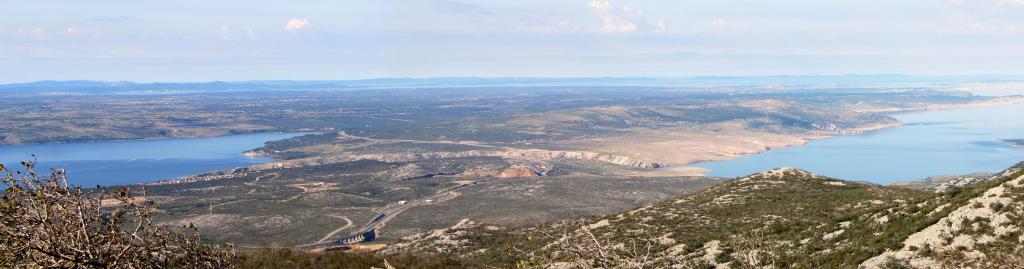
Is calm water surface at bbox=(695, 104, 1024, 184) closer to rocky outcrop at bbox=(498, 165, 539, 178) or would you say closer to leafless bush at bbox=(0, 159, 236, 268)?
rocky outcrop at bbox=(498, 165, 539, 178)

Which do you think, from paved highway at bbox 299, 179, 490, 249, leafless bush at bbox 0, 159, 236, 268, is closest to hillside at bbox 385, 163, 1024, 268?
leafless bush at bbox 0, 159, 236, 268

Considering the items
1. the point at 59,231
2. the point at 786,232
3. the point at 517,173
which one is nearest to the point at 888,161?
the point at 517,173

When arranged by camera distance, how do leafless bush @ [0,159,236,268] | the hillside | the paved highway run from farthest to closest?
the paved highway < the hillside < leafless bush @ [0,159,236,268]

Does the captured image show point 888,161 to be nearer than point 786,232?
No

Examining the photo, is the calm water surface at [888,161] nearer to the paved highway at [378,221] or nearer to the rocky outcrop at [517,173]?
the rocky outcrop at [517,173]

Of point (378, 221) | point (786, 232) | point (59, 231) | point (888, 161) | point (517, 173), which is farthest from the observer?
point (888, 161)

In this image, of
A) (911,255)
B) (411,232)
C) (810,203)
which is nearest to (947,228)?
(911,255)

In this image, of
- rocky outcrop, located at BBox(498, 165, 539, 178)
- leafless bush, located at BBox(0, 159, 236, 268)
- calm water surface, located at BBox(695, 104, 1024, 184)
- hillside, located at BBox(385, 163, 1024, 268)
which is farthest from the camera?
calm water surface, located at BBox(695, 104, 1024, 184)

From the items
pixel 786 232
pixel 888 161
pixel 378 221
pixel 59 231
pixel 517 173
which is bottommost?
pixel 888 161

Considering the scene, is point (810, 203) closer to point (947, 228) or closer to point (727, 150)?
point (947, 228)

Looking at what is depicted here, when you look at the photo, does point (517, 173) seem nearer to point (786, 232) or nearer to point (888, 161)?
point (888, 161)
